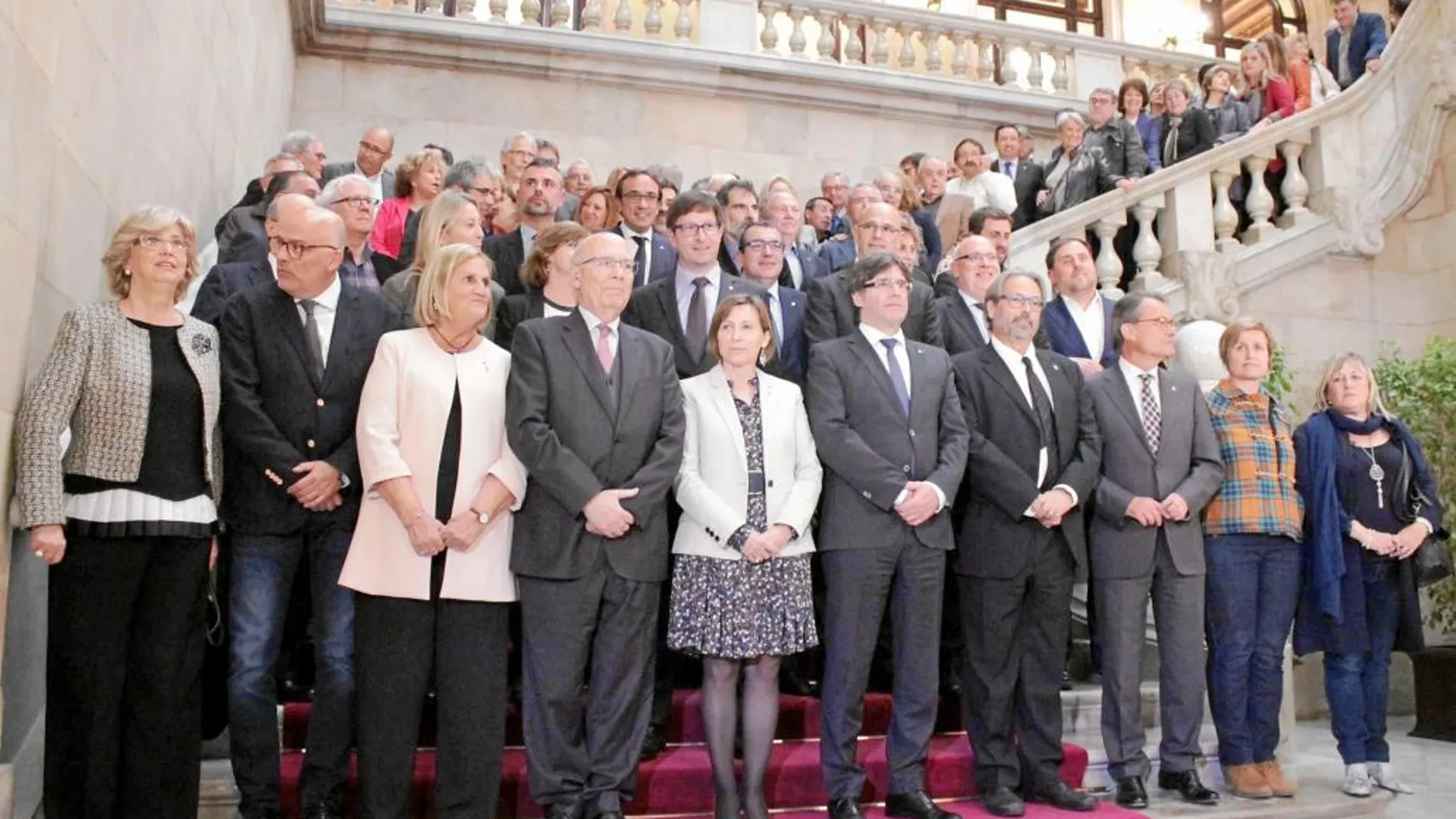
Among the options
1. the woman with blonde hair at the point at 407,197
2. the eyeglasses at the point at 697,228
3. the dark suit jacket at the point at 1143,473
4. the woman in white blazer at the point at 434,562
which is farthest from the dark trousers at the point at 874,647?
the woman with blonde hair at the point at 407,197

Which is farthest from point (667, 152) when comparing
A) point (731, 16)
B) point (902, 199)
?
point (902, 199)

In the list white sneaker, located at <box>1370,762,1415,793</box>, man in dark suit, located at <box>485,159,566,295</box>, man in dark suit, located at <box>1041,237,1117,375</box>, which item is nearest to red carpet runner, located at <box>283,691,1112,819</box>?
white sneaker, located at <box>1370,762,1415,793</box>

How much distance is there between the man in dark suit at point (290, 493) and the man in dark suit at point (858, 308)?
158 centimetres

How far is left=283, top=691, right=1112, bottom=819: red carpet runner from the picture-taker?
3.40m

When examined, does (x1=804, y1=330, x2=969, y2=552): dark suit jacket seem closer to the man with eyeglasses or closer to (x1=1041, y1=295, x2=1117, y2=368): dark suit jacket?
(x1=1041, y1=295, x2=1117, y2=368): dark suit jacket

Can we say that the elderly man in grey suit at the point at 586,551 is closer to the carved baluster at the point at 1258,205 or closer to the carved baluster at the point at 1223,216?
the carved baluster at the point at 1223,216

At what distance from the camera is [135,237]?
293 centimetres

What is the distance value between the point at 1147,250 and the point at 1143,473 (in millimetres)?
3498

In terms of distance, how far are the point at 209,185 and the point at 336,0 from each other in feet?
13.1

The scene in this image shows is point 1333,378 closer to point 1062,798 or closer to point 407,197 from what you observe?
point 1062,798

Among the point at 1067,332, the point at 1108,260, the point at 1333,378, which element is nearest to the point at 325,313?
the point at 1067,332

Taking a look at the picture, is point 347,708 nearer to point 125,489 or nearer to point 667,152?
point 125,489

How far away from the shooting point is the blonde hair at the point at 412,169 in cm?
505

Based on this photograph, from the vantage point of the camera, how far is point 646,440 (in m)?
3.36
